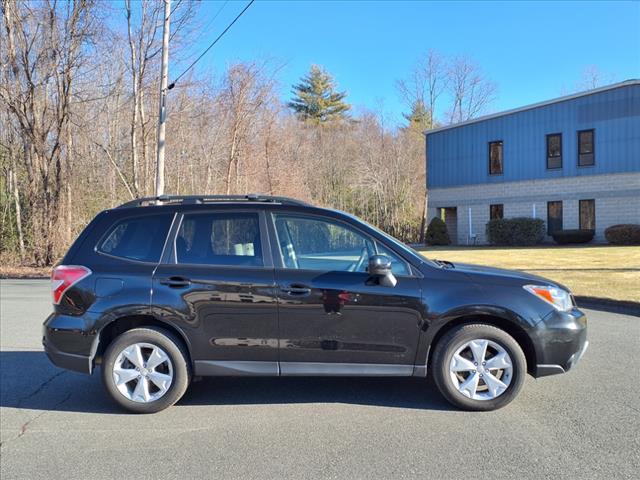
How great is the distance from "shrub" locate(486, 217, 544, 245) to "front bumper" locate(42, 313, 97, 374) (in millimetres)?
27416

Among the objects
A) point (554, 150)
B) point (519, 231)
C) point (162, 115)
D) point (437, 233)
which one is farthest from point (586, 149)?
point (162, 115)

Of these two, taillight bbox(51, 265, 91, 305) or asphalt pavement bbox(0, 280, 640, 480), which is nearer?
asphalt pavement bbox(0, 280, 640, 480)

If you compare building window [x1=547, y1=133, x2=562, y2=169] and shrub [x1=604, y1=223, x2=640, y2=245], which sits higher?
building window [x1=547, y1=133, x2=562, y2=169]

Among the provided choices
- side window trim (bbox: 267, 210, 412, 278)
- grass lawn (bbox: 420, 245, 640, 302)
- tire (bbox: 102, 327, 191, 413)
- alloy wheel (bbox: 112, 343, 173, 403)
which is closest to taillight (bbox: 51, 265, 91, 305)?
tire (bbox: 102, 327, 191, 413)

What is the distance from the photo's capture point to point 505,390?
429 centimetres

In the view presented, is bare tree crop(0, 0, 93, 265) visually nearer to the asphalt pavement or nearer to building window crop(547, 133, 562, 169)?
the asphalt pavement

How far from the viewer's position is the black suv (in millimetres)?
4262

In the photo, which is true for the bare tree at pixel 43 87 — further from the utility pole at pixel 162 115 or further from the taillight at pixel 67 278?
the taillight at pixel 67 278

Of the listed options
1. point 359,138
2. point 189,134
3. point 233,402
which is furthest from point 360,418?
point 359,138

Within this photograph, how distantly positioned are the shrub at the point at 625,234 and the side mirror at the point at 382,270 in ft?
84.3

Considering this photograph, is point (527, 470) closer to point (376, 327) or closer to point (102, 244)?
point (376, 327)

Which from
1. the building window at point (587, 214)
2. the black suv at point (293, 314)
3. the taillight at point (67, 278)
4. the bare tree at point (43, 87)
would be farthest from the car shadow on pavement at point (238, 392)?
the building window at point (587, 214)

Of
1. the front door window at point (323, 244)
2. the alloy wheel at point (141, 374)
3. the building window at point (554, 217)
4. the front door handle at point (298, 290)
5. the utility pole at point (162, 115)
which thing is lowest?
the alloy wheel at point (141, 374)

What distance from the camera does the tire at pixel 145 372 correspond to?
4.38 metres
